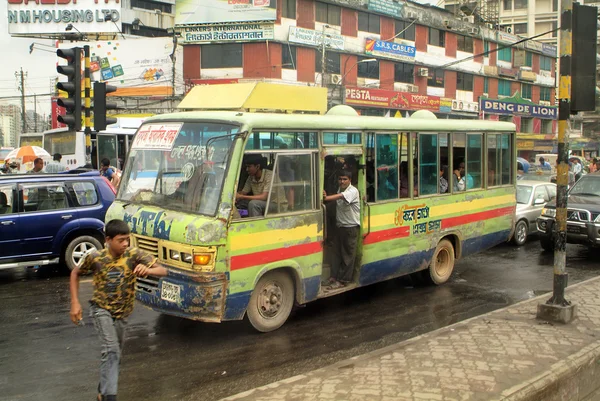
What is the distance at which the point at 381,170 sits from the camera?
810cm

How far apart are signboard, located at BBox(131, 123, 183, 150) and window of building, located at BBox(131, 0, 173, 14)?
5633 cm

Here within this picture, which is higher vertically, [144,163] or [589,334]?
[144,163]

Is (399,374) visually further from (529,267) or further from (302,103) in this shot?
(529,267)

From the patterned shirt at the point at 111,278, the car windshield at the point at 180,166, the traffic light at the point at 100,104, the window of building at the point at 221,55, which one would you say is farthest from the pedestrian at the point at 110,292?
the window of building at the point at 221,55

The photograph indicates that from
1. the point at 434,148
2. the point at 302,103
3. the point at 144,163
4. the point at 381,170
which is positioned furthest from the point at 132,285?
the point at 434,148

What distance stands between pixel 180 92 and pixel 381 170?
33.2 m

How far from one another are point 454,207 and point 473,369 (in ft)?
14.7

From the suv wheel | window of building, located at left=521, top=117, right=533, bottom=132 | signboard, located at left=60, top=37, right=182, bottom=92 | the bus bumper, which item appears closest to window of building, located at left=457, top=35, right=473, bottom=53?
window of building, located at left=521, top=117, right=533, bottom=132

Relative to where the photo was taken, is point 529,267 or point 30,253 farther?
point 529,267

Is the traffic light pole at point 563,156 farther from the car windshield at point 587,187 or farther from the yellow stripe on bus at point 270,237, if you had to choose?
the car windshield at point 587,187

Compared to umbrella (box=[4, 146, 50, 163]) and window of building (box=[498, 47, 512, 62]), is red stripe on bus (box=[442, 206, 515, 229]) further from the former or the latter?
window of building (box=[498, 47, 512, 62])

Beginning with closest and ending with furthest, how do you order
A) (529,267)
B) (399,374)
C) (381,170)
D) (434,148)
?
1. (399,374)
2. (381,170)
3. (434,148)
4. (529,267)

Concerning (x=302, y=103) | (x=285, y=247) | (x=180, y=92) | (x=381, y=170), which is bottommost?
(x=285, y=247)

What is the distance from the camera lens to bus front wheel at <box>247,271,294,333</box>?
21.8ft
